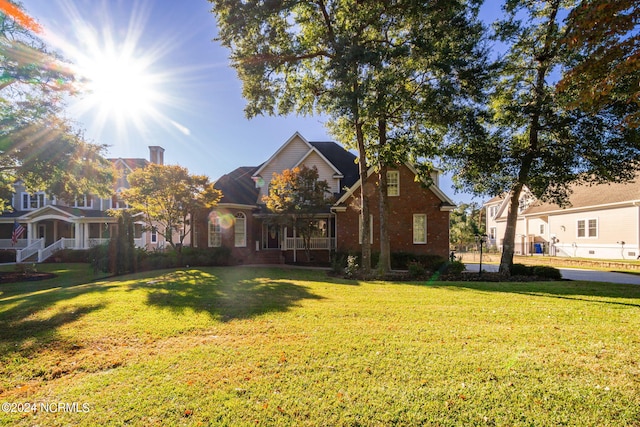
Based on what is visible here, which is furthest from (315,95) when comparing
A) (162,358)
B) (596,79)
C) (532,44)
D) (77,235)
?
(77,235)

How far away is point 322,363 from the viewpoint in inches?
161

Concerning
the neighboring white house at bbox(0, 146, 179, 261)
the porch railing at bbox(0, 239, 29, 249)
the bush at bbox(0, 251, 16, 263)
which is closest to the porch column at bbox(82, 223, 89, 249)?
the neighboring white house at bbox(0, 146, 179, 261)

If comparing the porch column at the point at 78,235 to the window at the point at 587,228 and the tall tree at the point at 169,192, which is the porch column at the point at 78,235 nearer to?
the tall tree at the point at 169,192

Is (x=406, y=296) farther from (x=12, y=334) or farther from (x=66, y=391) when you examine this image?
(x=12, y=334)

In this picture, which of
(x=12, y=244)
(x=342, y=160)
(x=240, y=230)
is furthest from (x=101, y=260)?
(x=12, y=244)

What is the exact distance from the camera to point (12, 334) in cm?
545

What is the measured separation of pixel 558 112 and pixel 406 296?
10027 millimetres

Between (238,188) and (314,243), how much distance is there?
679cm

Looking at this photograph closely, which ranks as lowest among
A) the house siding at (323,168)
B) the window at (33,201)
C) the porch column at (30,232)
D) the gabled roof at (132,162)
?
the porch column at (30,232)

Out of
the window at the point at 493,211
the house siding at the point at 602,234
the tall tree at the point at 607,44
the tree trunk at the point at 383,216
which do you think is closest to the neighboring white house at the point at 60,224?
the tree trunk at the point at 383,216

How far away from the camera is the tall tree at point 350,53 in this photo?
479 inches

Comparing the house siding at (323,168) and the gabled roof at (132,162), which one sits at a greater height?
the gabled roof at (132,162)

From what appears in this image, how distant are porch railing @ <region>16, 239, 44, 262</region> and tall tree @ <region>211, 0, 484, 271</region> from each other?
77.4 ft

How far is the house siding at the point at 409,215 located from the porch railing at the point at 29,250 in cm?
2541
